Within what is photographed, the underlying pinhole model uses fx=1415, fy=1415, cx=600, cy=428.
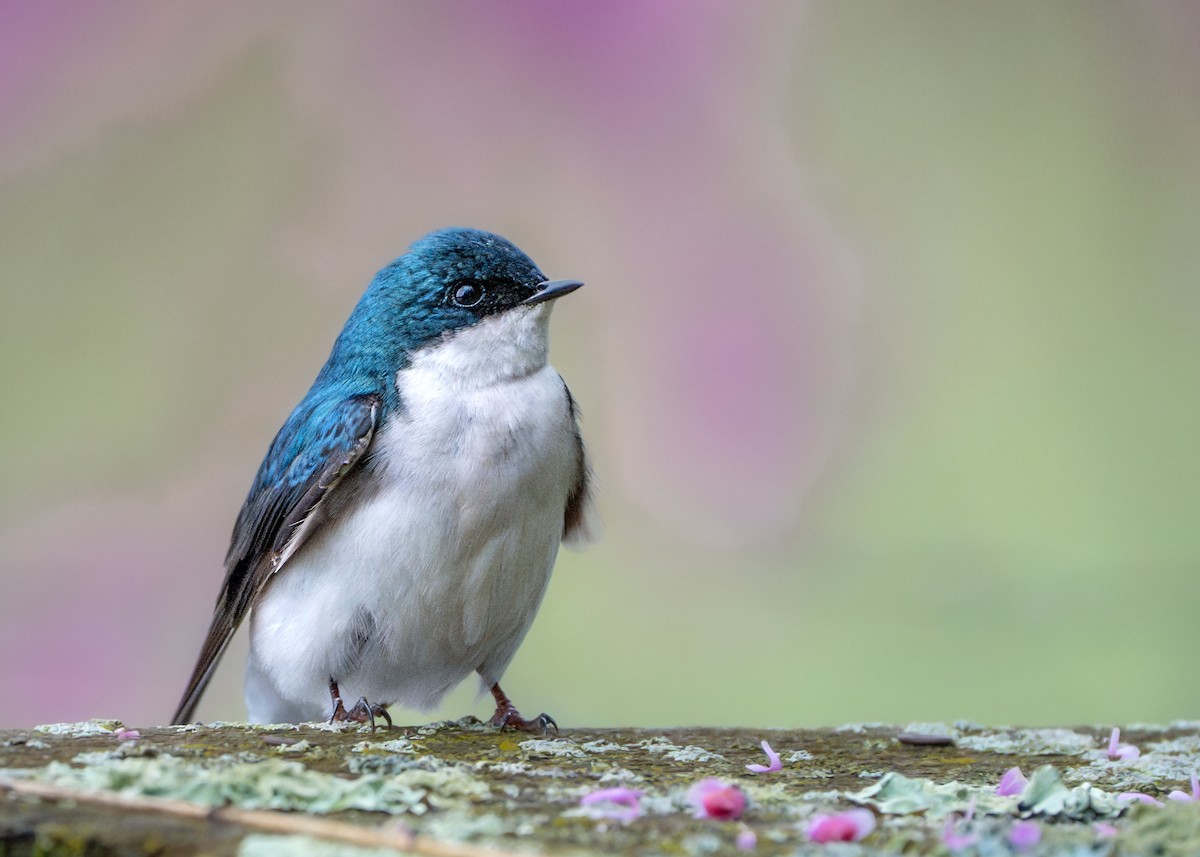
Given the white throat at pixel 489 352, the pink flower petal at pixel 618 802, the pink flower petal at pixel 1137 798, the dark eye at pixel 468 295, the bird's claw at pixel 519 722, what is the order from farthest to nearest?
the dark eye at pixel 468 295
the white throat at pixel 489 352
the bird's claw at pixel 519 722
the pink flower petal at pixel 1137 798
the pink flower petal at pixel 618 802

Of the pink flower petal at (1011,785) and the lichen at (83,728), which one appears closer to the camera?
the pink flower petal at (1011,785)

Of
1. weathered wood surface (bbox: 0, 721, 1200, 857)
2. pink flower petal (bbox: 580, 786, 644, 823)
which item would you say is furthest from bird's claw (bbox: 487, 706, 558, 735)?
pink flower petal (bbox: 580, 786, 644, 823)

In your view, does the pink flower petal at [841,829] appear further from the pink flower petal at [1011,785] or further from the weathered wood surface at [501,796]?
the pink flower petal at [1011,785]

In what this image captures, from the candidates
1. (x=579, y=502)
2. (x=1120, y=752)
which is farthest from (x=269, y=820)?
(x=579, y=502)

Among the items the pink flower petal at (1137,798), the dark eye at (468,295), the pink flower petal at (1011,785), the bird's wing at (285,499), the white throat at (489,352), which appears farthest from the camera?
the dark eye at (468,295)

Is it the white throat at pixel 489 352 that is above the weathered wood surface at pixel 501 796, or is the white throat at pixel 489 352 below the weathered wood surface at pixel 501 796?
above

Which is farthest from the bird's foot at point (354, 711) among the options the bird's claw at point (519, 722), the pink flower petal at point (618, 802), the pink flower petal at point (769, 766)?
the pink flower petal at point (618, 802)

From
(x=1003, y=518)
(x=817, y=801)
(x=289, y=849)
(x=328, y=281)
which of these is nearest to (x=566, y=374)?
(x=328, y=281)

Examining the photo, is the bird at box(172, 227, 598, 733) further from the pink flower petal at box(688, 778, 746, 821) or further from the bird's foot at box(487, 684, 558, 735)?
the pink flower petal at box(688, 778, 746, 821)
